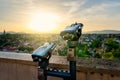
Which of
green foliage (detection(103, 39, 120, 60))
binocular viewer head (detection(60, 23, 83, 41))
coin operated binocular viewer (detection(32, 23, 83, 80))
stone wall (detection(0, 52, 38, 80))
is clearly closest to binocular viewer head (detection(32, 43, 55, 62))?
coin operated binocular viewer (detection(32, 23, 83, 80))

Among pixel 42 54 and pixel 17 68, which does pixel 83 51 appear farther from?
pixel 42 54

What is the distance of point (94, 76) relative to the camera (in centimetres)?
167

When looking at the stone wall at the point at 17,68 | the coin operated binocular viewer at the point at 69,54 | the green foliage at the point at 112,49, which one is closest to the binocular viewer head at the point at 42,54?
the coin operated binocular viewer at the point at 69,54

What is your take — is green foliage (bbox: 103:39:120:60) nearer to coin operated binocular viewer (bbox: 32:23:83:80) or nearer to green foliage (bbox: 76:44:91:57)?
green foliage (bbox: 76:44:91:57)

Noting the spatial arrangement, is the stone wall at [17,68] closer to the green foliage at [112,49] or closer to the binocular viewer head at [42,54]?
the binocular viewer head at [42,54]

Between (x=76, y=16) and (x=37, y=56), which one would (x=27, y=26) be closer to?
(x=76, y=16)

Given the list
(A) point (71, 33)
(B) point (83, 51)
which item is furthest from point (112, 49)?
(A) point (71, 33)

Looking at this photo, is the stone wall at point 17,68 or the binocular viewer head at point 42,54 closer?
the binocular viewer head at point 42,54

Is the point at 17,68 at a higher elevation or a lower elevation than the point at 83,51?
lower

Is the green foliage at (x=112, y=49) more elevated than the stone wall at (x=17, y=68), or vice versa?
the green foliage at (x=112, y=49)

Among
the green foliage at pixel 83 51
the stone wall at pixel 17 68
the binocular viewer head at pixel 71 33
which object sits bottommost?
the stone wall at pixel 17 68

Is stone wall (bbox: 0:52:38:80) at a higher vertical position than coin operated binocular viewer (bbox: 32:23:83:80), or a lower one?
lower

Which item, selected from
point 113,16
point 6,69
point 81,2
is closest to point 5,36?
point 6,69

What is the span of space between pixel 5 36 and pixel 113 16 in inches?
61.4
